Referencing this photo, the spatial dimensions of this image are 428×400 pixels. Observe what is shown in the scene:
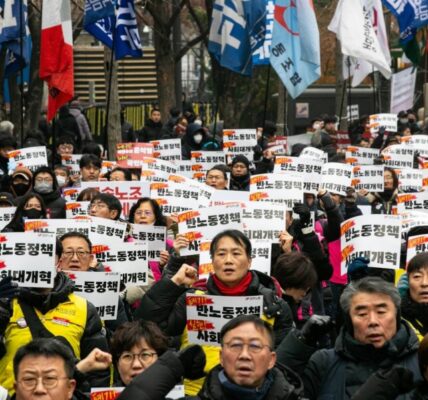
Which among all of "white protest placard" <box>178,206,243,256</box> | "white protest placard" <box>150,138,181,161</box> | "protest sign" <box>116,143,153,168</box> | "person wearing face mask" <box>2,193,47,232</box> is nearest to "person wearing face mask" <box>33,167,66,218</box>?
"person wearing face mask" <box>2,193,47,232</box>

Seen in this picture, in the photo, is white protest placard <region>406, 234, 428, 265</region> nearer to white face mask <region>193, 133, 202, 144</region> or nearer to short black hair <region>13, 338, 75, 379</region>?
short black hair <region>13, 338, 75, 379</region>

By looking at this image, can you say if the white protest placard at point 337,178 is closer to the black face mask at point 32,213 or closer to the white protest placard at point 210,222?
the black face mask at point 32,213

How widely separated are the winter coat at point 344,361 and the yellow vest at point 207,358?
0.90m

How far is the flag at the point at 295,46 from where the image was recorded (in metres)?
20.6

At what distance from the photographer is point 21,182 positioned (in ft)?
47.3

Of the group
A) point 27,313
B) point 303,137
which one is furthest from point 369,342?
point 303,137

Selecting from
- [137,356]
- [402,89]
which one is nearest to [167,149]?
[137,356]

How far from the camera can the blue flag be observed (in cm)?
2414

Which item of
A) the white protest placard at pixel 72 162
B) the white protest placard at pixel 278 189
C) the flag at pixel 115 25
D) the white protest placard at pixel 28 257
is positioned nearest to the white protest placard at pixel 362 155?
the white protest placard at pixel 72 162

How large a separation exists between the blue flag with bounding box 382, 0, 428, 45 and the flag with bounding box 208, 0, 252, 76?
2.57 meters

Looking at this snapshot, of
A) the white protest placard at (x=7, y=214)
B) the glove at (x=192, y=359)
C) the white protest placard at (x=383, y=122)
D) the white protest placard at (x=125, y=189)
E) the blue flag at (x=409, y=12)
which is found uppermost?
the blue flag at (x=409, y=12)

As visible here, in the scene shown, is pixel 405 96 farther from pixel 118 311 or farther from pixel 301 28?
pixel 118 311

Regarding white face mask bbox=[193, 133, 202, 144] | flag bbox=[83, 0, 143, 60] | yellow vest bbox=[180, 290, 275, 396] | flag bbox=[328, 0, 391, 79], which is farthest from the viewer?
flag bbox=[328, 0, 391, 79]

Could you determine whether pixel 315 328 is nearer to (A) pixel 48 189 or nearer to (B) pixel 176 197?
(B) pixel 176 197
